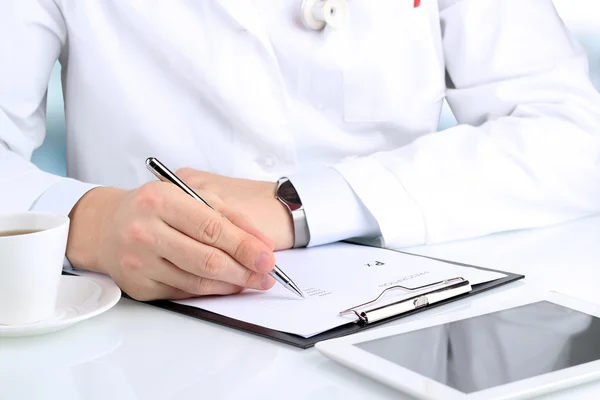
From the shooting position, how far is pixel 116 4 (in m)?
1.25

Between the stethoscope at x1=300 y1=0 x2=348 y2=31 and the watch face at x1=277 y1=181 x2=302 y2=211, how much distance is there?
0.36 metres

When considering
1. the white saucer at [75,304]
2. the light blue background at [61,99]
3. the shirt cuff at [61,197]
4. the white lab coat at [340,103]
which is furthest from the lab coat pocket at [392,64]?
the white saucer at [75,304]

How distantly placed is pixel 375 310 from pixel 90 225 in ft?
1.28

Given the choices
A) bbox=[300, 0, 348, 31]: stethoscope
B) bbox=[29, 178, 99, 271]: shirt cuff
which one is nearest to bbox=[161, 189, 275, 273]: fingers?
bbox=[29, 178, 99, 271]: shirt cuff

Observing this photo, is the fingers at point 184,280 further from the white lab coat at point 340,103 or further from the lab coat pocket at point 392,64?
the lab coat pocket at point 392,64

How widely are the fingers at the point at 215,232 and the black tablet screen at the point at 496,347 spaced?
0.58 feet

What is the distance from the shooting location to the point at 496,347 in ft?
1.98

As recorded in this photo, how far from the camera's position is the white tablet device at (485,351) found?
530 millimetres

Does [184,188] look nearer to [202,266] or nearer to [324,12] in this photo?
[202,266]

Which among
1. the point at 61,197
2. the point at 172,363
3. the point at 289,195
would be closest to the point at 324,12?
the point at 289,195

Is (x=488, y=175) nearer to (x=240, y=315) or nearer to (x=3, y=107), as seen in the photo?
(x=240, y=315)

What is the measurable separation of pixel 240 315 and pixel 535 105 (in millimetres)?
768

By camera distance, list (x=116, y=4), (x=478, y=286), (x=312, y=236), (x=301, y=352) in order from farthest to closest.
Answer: (x=116, y=4) → (x=312, y=236) → (x=478, y=286) → (x=301, y=352)

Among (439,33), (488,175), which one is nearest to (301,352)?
(488,175)
